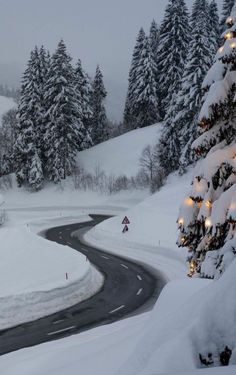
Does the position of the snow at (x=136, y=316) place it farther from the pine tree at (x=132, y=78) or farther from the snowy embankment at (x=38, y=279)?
the pine tree at (x=132, y=78)

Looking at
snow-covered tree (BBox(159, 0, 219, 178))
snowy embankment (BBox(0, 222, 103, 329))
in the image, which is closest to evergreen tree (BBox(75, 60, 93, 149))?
snow-covered tree (BBox(159, 0, 219, 178))

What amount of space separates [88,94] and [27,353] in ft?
208

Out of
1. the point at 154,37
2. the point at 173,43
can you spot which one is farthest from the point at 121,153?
the point at 154,37

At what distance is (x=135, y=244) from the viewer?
1396 inches

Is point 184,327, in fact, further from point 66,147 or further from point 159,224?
point 66,147

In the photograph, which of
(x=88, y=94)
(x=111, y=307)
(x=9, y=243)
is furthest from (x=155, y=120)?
(x=111, y=307)

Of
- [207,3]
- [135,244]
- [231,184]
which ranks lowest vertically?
[135,244]

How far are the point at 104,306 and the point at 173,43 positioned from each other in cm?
5364

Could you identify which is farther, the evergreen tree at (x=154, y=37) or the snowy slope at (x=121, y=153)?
the evergreen tree at (x=154, y=37)

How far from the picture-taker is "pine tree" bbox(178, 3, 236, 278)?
13578 mm

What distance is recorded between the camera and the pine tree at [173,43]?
213 feet

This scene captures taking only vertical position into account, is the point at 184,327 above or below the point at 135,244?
above

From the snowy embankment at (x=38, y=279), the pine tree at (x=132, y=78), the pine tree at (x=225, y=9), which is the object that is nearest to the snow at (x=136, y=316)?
the snowy embankment at (x=38, y=279)

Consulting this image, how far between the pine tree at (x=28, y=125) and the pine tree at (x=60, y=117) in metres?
1.67
